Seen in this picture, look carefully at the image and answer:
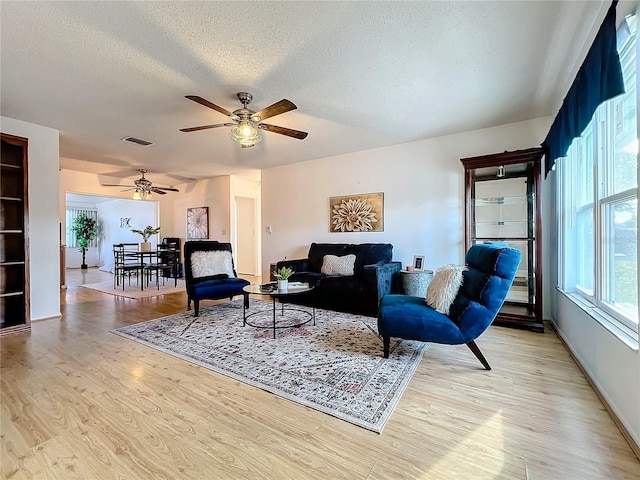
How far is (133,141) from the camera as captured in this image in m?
4.36

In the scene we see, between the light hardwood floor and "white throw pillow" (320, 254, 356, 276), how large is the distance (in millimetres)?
2097

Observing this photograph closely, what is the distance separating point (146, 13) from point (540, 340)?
432cm

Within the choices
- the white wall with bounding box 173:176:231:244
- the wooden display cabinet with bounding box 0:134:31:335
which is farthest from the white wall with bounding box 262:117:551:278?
the wooden display cabinet with bounding box 0:134:31:335

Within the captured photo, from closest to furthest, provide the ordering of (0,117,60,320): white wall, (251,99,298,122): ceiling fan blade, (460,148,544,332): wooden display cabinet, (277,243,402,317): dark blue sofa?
(251,99,298,122): ceiling fan blade, (460,148,544,332): wooden display cabinet, (0,117,60,320): white wall, (277,243,402,317): dark blue sofa

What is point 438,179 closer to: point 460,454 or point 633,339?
point 633,339

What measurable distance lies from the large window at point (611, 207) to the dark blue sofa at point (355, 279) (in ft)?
6.36

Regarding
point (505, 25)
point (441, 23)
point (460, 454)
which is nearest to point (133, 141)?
point (441, 23)

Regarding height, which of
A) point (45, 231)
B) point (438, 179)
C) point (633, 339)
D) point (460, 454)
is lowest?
point (460, 454)

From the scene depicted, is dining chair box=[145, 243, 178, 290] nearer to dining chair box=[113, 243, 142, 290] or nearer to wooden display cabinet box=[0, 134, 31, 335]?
dining chair box=[113, 243, 142, 290]

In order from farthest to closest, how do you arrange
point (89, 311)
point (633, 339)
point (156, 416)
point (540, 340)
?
point (89, 311)
point (540, 340)
point (156, 416)
point (633, 339)

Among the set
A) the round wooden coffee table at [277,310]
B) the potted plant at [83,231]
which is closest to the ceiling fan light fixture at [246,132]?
the round wooden coffee table at [277,310]

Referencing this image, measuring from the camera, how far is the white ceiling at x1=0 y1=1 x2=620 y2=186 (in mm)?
1882

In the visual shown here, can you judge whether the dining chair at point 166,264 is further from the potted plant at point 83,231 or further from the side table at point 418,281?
the side table at point 418,281

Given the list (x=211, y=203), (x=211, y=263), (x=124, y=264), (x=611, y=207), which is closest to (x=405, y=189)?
(x=611, y=207)
